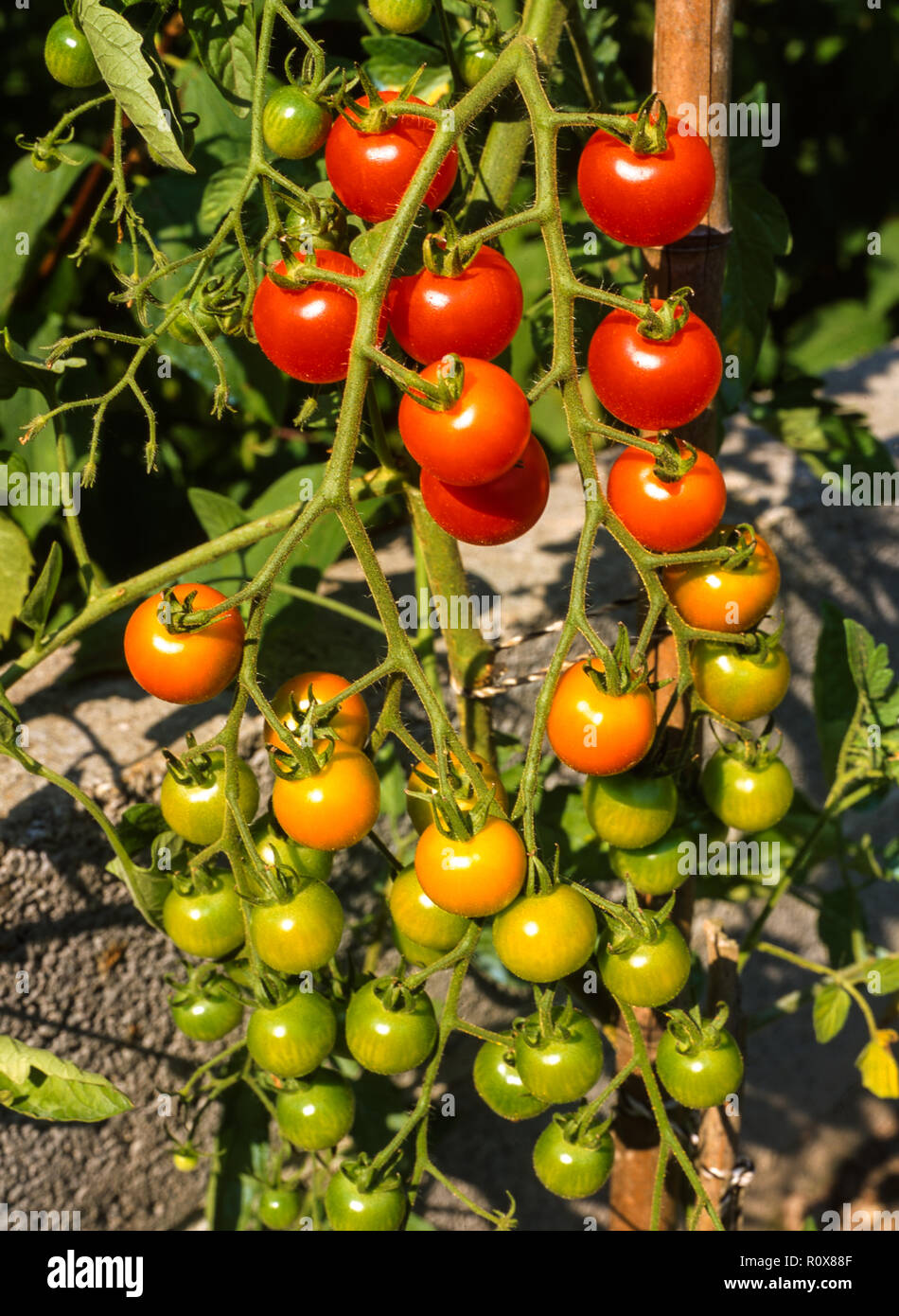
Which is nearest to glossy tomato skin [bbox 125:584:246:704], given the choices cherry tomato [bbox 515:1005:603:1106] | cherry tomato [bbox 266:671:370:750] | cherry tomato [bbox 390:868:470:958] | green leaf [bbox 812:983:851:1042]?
cherry tomato [bbox 266:671:370:750]

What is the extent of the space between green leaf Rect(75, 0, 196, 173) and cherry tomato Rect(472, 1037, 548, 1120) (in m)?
0.50

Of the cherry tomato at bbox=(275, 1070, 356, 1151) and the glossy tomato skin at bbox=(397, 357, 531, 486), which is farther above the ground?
the glossy tomato skin at bbox=(397, 357, 531, 486)

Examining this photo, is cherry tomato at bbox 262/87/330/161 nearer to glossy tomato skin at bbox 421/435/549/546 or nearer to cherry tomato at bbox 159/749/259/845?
glossy tomato skin at bbox 421/435/549/546

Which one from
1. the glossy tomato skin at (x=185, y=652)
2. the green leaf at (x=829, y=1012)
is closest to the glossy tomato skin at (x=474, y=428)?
the glossy tomato skin at (x=185, y=652)

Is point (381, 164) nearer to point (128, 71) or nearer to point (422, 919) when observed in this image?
point (128, 71)

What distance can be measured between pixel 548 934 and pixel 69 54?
0.51 m

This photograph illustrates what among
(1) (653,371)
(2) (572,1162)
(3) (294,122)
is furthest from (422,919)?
(3) (294,122)

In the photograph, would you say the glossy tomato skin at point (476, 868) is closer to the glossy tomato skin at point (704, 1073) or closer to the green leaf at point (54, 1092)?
the glossy tomato skin at point (704, 1073)

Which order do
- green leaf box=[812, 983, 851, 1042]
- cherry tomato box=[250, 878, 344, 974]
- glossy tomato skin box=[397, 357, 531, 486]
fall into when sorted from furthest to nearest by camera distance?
A: green leaf box=[812, 983, 851, 1042] < cherry tomato box=[250, 878, 344, 974] < glossy tomato skin box=[397, 357, 531, 486]

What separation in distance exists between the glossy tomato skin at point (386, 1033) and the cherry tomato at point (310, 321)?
12.8 inches

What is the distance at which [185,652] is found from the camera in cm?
53

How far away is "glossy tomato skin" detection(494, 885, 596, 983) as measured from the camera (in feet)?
1.80
